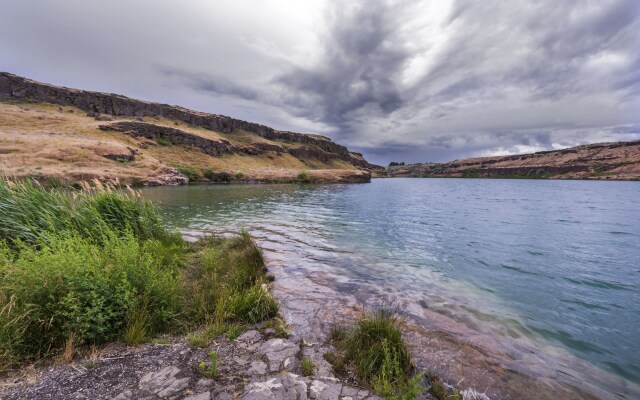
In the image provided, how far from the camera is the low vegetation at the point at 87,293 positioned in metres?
3.99

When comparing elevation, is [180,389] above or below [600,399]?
above

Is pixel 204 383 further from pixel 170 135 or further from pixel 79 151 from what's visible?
pixel 170 135

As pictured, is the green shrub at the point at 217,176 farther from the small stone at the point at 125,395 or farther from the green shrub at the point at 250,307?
the small stone at the point at 125,395

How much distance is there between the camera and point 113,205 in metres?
9.41

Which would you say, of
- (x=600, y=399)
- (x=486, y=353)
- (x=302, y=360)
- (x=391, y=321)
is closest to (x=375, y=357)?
(x=391, y=321)

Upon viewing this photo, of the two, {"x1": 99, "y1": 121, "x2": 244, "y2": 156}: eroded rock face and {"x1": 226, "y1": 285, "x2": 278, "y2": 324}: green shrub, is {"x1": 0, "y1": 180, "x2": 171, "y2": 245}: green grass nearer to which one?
{"x1": 226, "y1": 285, "x2": 278, "y2": 324}: green shrub

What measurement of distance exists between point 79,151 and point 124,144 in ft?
67.2

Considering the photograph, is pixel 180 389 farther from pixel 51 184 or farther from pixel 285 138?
pixel 285 138

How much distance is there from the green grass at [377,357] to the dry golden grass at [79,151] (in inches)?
1453

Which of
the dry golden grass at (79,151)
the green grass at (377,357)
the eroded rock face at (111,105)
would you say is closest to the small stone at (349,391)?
the green grass at (377,357)

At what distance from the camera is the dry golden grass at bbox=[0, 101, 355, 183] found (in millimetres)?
47025

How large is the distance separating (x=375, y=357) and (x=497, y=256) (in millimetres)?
10721

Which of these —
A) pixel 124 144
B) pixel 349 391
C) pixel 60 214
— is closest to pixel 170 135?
pixel 124 144

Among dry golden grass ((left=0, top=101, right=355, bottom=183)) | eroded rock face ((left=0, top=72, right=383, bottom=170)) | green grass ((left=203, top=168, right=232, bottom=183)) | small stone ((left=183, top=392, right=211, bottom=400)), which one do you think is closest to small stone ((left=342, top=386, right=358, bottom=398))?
small stone ((left=183, top=392, right=211, bottom=400))
